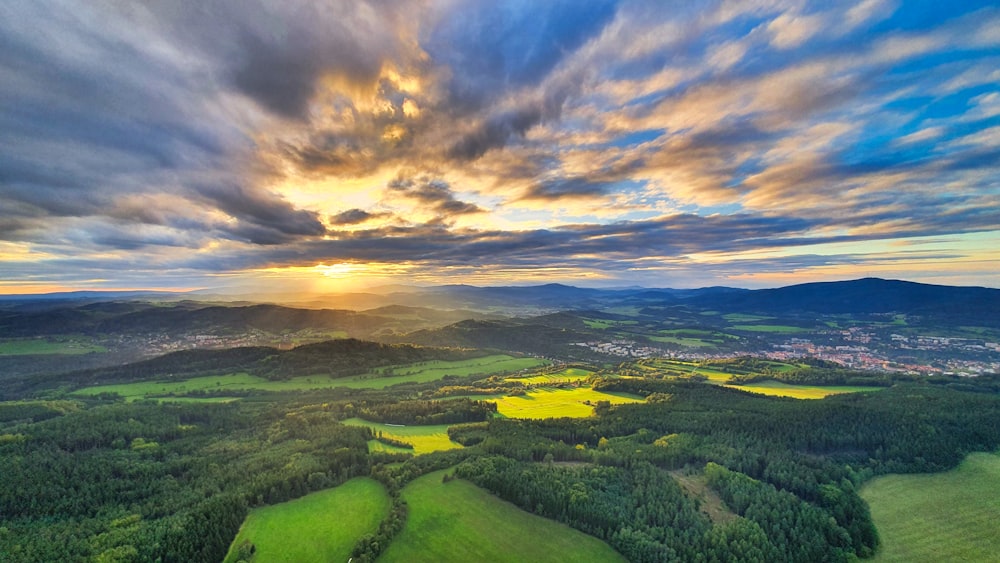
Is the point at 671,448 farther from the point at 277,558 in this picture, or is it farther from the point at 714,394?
the point at 277,558

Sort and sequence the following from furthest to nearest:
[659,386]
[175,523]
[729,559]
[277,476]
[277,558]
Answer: [659,386]
[277,476]
[175,523]
[277,558]
[729,559]

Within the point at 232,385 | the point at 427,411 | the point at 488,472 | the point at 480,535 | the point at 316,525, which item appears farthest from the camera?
the point at 232,385

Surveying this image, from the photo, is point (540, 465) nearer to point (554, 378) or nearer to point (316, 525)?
point (316, 525)

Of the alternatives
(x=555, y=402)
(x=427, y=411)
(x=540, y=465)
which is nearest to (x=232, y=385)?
(x=427, y=411)

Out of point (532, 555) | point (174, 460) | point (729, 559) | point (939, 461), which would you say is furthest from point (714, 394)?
point (174, 460)

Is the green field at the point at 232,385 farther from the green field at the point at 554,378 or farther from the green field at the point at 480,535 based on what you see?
the green field at the point at 480,535

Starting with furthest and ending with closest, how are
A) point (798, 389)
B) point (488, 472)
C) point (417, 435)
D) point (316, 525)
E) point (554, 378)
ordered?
1. point (554, 378)
2. point (798, 389)
3. point (417, 435)
4. point (488, 472)
5. point (316, 525)

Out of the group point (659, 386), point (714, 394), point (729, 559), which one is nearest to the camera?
point (729, 559)
